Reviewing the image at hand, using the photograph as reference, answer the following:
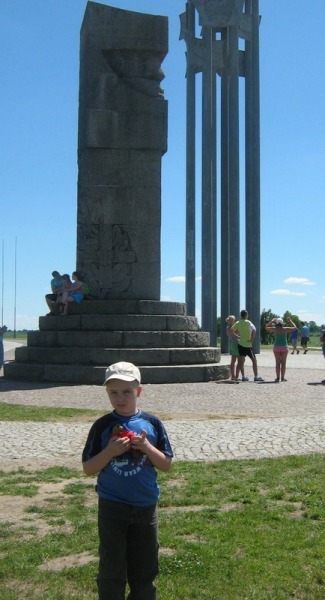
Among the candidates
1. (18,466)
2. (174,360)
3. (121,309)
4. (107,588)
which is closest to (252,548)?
(107,588)

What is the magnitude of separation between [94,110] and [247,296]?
13181mm

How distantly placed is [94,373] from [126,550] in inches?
386

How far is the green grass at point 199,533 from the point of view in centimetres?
351

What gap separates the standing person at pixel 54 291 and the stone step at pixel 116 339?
0.82 meters

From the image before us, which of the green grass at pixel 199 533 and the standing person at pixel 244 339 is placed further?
the standing person at pixel 244 339

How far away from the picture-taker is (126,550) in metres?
3.12

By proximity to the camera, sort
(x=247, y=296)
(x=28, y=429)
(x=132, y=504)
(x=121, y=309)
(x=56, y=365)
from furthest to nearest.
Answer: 1. (x=247, y=296)
2. (x=121, y=309)
3. (x=56, y=365)
4. (x=28, y=429)
5. (x=132, y=504)

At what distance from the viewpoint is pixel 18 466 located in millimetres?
6285

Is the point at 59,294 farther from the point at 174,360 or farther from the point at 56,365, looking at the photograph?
the point at 174,360

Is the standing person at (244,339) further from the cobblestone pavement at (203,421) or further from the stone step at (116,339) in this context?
the stone step at (116,339)

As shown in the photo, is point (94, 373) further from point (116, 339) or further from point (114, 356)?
point (116, 339)

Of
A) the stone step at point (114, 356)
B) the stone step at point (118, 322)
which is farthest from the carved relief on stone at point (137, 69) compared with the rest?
the stone step at point (114, 356)

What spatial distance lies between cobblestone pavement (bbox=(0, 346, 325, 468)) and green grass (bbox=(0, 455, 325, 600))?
2.45 ft

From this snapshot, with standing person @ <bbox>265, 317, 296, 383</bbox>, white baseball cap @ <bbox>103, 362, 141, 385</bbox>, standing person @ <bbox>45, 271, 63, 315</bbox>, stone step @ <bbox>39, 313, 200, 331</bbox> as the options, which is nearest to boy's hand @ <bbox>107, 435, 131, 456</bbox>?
white baseball cap @ <bbox>103, 362, 141, 385</bbox>
